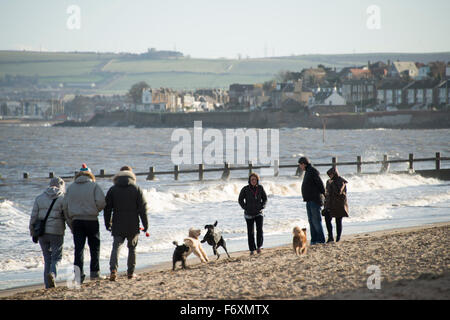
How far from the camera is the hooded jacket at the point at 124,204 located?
9.92 metres


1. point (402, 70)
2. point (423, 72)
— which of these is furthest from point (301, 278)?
point (402, 70)

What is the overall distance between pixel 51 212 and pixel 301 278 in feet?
12.4

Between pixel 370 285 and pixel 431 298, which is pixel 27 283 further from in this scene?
pixel 431 298

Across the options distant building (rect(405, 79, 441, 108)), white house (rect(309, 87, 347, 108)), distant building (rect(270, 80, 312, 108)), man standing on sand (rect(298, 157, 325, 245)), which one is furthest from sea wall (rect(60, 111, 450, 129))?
man standing on sand (rect(298, 157, 325, 245))

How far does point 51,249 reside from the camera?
10.0 m

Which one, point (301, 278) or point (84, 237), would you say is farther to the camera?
point (84, 237)

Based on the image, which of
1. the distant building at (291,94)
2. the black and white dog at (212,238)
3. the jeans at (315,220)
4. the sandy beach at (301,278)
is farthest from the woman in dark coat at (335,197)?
the distant building at (291,94)

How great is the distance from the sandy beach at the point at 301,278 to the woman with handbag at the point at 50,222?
1.59 feet

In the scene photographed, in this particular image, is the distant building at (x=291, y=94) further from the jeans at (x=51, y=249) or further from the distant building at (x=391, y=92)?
the jeans at (x=51, y=249)

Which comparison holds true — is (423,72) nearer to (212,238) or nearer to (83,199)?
(212,238)

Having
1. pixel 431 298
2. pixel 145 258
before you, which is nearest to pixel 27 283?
pixel 145 258

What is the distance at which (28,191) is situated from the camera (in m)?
29.9
